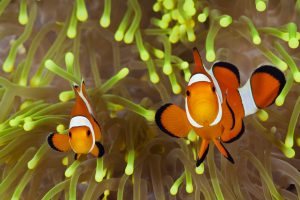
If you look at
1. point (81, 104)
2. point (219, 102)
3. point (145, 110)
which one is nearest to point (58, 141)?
point (81, 104)

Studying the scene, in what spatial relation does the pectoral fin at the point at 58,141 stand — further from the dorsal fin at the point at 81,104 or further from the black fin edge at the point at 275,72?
the black fin edge at the point at 275,72

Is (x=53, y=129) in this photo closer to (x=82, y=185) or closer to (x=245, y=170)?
(x=82, y=185)

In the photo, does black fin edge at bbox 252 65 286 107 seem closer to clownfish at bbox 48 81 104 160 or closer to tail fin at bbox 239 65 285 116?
tail fin at bbox 239 65 285 116

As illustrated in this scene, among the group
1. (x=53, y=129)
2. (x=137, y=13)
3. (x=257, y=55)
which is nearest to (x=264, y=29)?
(x=257, y=55)

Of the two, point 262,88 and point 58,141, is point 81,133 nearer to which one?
point 58,141

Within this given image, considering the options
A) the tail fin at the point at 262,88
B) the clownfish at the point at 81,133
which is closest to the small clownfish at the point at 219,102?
the tail fin at the point at 262,88

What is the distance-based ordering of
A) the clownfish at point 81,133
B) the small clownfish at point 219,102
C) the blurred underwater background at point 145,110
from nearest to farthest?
1. the small clownfish at point 219,102
2. the clownfish at point 81,133
3. the blurred underwater background at point 145,110

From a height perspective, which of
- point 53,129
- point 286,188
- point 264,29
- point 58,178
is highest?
point 264,29
